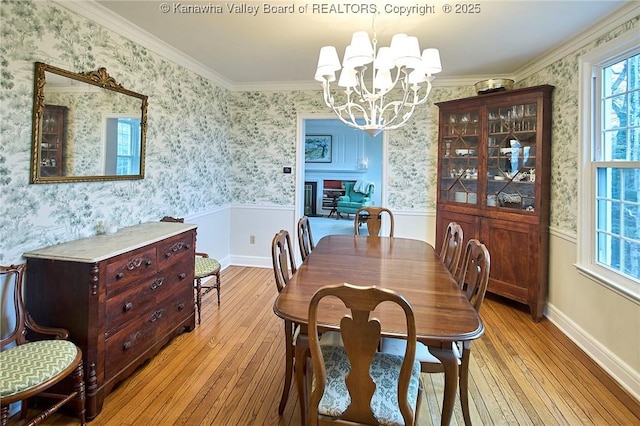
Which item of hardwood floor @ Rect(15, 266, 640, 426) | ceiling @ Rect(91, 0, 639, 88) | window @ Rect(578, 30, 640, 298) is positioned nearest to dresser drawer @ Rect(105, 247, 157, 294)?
hardwood floor @ Rect(15, 266, 640, 426)

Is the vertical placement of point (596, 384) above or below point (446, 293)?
below

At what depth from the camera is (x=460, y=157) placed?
4066mm

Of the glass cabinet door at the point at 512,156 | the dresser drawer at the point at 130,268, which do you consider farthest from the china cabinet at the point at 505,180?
the dresser drawer at the point at 130,268

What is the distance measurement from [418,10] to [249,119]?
285cm

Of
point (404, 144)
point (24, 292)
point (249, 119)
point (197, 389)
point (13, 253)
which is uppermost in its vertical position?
point (249, 119)

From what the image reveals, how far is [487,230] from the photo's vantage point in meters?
3.74

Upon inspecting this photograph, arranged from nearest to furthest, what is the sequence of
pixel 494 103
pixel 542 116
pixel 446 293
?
pixel 446 293
pixel 542 116
pixel 494 103

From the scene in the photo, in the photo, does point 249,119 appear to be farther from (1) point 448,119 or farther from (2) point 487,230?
(2) point 487,230

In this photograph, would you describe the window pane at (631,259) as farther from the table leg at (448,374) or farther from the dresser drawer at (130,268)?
the dresser drawer at (130,268)

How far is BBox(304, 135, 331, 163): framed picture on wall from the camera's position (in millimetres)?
9930

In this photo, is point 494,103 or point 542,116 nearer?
point 542,116

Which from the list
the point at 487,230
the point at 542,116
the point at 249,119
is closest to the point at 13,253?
the point at 249,119

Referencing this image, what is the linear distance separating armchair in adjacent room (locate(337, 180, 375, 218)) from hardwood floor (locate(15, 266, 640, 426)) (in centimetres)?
635

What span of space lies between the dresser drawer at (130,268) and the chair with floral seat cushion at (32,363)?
0.34 meters
